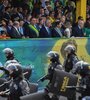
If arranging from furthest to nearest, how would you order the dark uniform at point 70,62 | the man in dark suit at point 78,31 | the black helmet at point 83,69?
the man in dark suit at point 78,31 < the dark uniform at point 70,62 < the black helmet at point 83,69

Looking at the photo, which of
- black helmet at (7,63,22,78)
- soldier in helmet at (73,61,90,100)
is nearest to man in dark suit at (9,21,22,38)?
Answer: soldier in helmet at (73,61,90,100)

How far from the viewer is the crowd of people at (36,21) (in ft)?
59.3

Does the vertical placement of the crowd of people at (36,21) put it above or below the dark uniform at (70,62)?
above

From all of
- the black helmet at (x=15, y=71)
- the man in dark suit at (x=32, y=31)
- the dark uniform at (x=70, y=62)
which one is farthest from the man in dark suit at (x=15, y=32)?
the black helmet at (x=15, y=71)

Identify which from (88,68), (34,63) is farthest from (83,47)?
(88,68)

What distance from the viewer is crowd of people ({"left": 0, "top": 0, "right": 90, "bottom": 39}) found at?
59.3ft

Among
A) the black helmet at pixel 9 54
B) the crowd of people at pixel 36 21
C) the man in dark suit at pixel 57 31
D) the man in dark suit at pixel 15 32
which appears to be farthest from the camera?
the man in dark suit at pixel 57 31

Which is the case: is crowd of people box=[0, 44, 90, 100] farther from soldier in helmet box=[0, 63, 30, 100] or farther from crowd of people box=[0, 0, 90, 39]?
crowd of people box=[0, 0, 90, 39]

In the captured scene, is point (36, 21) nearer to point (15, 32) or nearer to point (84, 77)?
point (15, 32)

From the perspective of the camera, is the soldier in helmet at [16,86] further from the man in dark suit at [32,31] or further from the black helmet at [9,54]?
the man in dark suit at [32,31]

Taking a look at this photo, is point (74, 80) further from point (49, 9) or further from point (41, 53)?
point (49, 9)

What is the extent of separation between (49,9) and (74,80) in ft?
27.9

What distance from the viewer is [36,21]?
1883 cm

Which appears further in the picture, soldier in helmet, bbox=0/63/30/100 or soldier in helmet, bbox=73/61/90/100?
soldier in helmet, bbox=73/61/90/100
